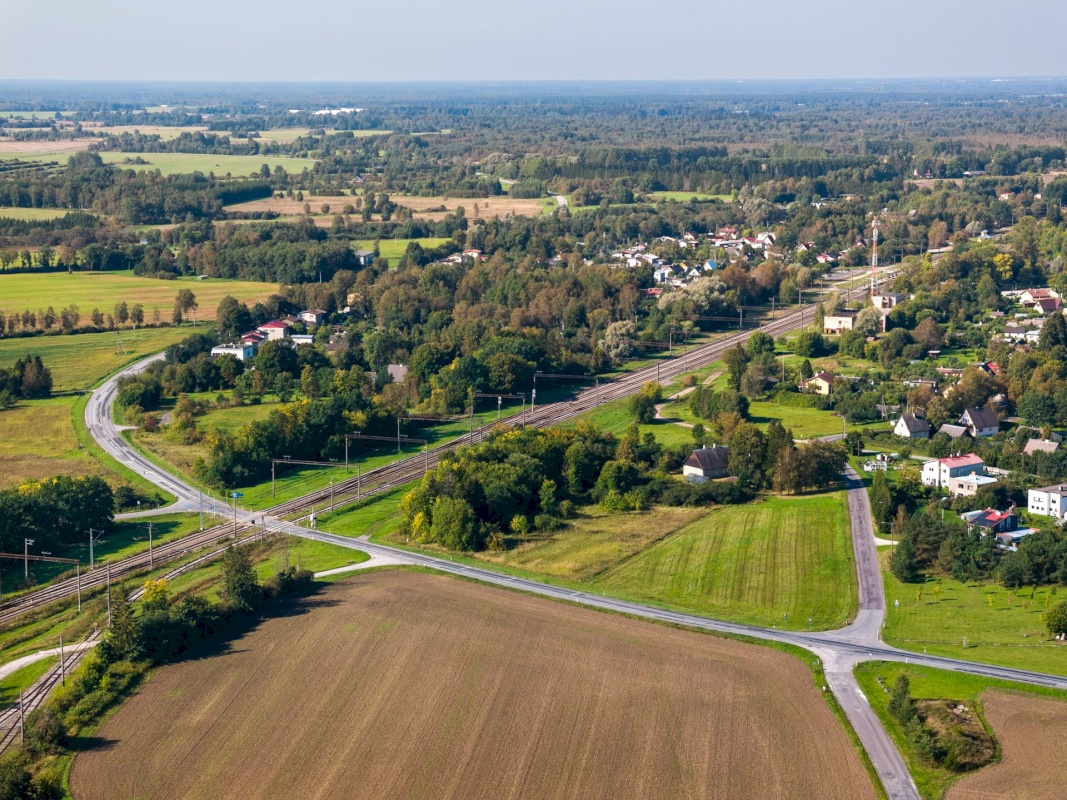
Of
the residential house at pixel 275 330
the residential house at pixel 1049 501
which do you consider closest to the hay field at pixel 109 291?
the residential house at pixel 275 330

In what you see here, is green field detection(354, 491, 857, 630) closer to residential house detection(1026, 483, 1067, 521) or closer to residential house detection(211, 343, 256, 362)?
residential house detection(1026, 483, 1067, 521)

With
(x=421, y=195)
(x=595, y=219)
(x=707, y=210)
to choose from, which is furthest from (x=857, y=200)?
(x=421, y=195)

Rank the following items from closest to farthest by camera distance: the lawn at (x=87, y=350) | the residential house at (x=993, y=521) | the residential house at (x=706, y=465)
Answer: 1. the residential house at (x=993, y=521)
2. the residential house at (x=706, y=465)
3. the lawn at (x=87, y=350)

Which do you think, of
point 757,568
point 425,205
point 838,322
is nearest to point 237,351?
point 838,322

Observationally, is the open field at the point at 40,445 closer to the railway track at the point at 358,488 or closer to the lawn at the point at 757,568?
the railway track at the point at 358,488

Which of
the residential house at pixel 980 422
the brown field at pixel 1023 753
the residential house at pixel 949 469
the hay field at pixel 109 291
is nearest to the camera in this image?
the brown field at pixel 1023 753

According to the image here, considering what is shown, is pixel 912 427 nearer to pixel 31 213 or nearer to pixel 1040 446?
pixel 1040 446

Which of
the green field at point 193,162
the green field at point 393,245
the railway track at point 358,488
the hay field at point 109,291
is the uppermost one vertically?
the green field at point 193,162

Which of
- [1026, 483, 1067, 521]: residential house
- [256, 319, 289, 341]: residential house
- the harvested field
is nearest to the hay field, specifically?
[256, 319, 289, 341]: residential house
